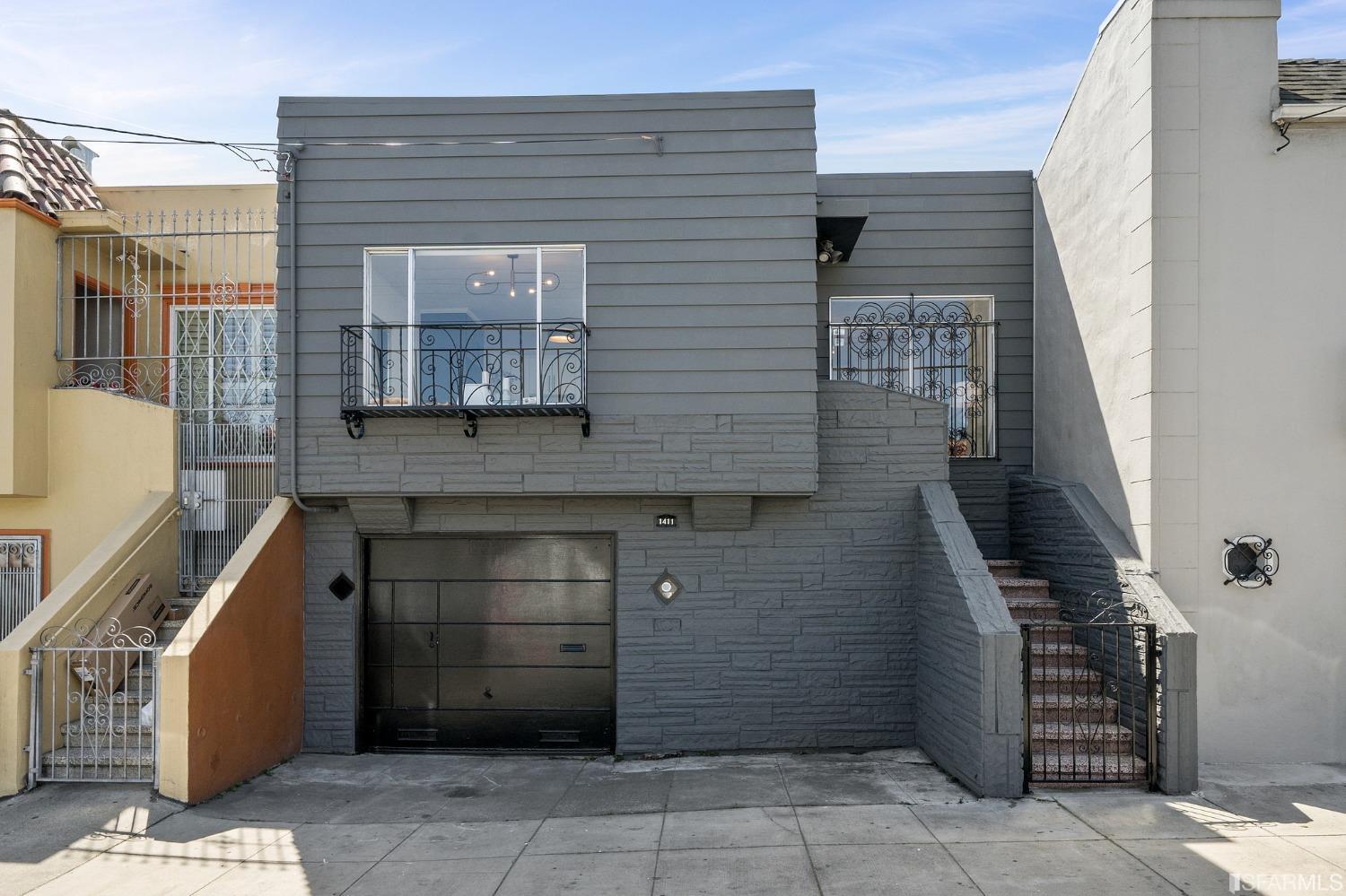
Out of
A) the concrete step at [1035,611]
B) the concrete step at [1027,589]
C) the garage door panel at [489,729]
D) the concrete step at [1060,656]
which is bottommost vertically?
the garage door panel at [489,729]

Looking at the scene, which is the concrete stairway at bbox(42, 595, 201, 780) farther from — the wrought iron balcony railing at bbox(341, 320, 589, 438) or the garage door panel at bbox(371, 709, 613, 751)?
the wrought iron balcony railing at bbox(341, 320, 589, 438)

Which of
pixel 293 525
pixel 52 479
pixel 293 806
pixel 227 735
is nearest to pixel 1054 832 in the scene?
pixel 293 806

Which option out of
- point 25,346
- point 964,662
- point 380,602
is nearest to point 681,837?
point 964,662

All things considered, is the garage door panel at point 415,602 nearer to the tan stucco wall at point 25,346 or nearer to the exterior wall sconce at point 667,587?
the exterior wall sconce at point 667,587

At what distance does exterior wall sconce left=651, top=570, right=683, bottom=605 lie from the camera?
29.2 ft

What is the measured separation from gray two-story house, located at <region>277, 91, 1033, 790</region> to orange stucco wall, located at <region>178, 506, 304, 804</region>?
0.83 feet

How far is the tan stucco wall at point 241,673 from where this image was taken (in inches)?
278

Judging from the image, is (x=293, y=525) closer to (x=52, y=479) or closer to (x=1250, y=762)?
(x=52, y=479)

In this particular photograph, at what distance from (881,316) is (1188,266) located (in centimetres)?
329

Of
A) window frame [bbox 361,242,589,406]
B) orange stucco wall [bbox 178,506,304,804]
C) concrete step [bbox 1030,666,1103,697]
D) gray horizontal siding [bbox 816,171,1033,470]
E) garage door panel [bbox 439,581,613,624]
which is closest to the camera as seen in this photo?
orange stucco wall [bbox 178,506,304,804]

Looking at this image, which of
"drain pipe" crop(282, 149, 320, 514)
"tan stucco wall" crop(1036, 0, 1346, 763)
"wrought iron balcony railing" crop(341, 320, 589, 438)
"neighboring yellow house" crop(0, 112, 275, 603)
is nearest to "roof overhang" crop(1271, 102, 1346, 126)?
"tan stucco wall" crop(1036, 0, 1346, 763)

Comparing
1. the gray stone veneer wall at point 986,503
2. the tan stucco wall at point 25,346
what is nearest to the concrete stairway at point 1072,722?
the gray stone veneer wall at point 986,503

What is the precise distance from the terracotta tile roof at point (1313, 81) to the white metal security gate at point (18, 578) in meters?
12.3

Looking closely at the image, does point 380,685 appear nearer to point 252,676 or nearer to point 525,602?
point 252,676
